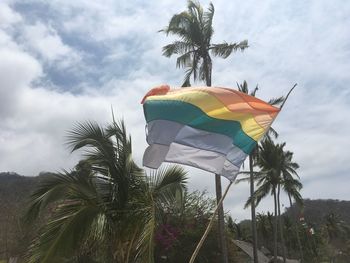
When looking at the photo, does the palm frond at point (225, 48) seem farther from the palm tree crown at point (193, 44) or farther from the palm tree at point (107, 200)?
the palm tree at point (107, 200)

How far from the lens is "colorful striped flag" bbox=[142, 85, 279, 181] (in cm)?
984

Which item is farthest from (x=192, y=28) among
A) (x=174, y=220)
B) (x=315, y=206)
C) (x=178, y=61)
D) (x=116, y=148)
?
(x=315, y=206)

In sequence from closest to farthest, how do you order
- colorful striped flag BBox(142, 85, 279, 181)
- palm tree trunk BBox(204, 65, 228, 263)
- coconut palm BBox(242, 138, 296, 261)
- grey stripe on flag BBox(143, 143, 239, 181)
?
grey stripe on flag BBox(143, 143, 239, 181), colorful striped flag BBox(142, 85, 279, 181), palm tree trunk BBox(204, 65, 228, 263), coconut palm BBox(242, 138, 296, 261)

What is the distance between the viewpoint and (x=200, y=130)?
1016cm

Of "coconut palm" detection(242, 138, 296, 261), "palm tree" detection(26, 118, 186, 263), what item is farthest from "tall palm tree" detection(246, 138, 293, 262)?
"palm tree" detection(26, 118, 186, 263)

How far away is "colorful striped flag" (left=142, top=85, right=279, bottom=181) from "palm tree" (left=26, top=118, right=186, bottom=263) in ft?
4.82

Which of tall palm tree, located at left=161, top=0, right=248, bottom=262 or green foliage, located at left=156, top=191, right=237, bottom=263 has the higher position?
tall palm tree, located at left=161, top=0, right=248, bottom=262

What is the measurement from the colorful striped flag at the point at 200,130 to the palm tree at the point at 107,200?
147cm

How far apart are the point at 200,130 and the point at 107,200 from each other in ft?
8.67

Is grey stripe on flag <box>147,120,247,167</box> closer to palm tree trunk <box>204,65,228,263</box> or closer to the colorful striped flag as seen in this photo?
the colorful striped flag

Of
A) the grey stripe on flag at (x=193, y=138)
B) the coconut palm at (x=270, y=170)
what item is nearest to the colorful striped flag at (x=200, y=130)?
the grey stripe on flag at (x=193, y=138)

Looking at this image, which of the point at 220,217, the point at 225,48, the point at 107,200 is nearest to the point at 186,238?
the point at 220,217

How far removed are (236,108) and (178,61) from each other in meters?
20.1

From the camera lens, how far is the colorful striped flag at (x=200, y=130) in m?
9.84
